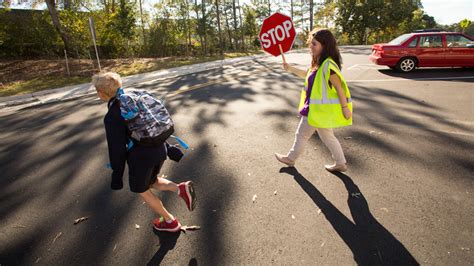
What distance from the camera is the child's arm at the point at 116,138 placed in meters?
2.12

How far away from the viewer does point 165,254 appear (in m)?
2.50

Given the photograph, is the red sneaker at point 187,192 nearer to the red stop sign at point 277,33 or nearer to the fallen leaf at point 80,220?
the fallen leaf at point 80,220

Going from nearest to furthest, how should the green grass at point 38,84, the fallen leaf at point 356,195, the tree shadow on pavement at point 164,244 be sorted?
the tree shadow on pavement at point 164,244 < the fallen leaf at point 356,195 < the green grass at point 38,84

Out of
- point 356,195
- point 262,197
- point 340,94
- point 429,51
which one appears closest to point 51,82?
point 262,197

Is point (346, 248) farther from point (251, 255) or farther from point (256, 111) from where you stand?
point (256, 111)

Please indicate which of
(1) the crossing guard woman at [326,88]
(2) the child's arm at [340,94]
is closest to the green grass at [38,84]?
(1) the crossing guard woman at [326,88]

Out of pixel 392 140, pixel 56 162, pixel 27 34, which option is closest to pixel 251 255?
pixel 392 140

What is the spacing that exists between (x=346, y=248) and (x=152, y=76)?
13429 millimetres

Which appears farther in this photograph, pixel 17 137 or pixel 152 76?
pixel 152 76

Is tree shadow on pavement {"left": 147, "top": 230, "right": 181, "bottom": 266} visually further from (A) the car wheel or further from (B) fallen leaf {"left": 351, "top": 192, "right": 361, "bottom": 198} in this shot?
(A) the car wheel

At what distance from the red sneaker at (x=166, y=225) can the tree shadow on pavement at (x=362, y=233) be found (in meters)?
1.57

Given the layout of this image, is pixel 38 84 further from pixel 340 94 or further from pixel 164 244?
pixel 340 94

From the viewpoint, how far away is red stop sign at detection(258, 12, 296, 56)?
3.71 m

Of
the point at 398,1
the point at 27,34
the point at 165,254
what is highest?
the point at 398,1
